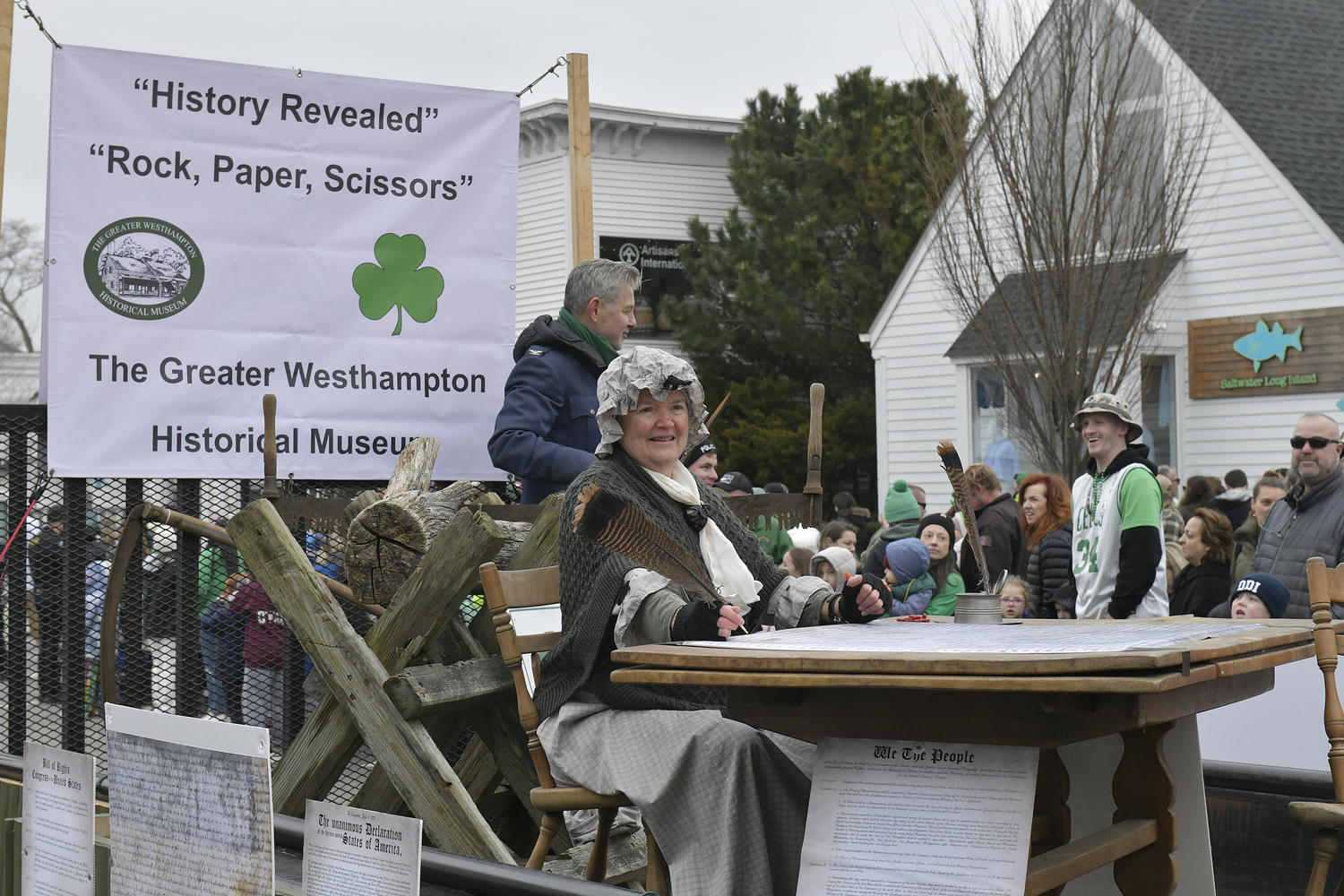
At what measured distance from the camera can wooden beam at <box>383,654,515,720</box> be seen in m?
3.56

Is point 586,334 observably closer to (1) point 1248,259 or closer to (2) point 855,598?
(2) point 855,598

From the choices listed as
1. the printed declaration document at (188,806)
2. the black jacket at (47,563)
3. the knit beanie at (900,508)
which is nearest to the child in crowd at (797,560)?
the knit beanie at (900,508)

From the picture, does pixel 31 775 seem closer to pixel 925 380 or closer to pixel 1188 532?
pixel 1188 532

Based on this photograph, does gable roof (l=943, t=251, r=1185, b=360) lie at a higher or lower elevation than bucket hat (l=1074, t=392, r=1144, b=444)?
higher

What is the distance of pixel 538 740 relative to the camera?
327cm

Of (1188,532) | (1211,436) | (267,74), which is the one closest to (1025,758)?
(267,74)

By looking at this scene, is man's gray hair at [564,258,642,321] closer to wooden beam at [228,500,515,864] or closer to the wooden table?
wooden beam at [228,500,515,864]

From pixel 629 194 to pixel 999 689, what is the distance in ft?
77.5

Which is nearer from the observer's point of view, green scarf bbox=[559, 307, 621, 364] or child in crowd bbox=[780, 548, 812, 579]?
green scarf bbox=[559, 307, 621, 364]

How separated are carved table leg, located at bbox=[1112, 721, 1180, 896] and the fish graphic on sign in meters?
12.8

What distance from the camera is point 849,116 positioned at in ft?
80.8

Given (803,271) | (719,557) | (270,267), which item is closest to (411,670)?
(719,557)

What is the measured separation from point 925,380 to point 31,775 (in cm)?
1723

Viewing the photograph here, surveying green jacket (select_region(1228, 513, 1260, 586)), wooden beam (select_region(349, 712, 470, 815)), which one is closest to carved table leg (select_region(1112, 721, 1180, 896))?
wooden beam (select_region(349, 712, 470, 815))
